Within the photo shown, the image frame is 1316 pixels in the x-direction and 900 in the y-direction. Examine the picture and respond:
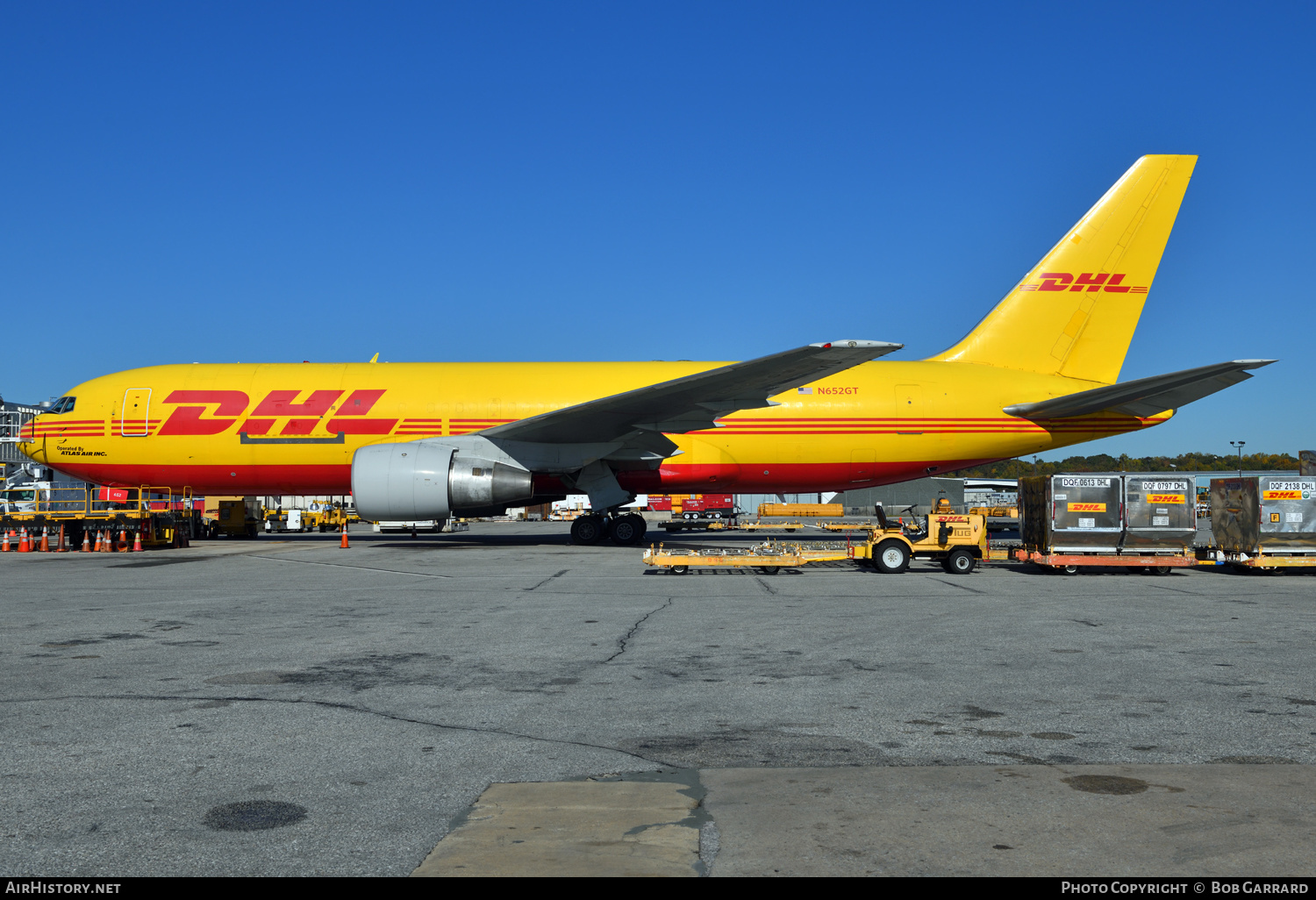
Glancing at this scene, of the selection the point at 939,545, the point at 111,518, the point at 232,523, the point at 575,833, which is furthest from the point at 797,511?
the point at 575,833

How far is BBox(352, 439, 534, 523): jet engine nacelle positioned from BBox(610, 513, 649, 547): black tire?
13.2 ft

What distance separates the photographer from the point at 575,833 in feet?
12.1

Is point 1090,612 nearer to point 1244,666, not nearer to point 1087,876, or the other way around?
point 1244,666

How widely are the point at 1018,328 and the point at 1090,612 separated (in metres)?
15.0

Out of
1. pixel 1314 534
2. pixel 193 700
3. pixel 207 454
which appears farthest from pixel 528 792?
pixel 207 454

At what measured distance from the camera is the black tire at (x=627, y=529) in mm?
24109

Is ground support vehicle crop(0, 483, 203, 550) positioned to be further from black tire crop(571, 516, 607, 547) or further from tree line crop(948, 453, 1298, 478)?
tree line crop(948, 453, 1298, 478)

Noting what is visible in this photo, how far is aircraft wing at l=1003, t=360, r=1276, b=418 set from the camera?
18.9m

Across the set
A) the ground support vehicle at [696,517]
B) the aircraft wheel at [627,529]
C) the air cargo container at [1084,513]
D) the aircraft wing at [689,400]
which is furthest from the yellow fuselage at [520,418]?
the ground support vehicle at [696,517]

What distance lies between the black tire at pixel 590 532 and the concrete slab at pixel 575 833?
19.9 meters

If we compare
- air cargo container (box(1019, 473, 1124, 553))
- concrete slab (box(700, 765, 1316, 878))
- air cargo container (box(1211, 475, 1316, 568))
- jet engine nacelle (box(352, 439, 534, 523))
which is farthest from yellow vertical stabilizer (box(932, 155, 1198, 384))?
concrete slab (box(700, 765, 1316, 878))

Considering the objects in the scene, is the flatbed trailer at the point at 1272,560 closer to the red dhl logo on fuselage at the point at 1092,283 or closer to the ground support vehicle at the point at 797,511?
the red dhl logo on fuselage at the point at 1092,283
